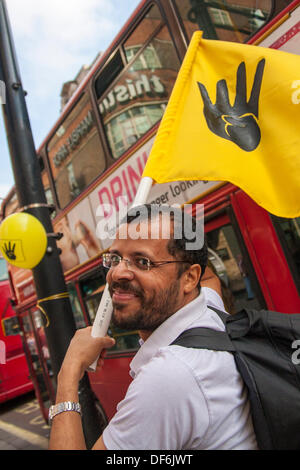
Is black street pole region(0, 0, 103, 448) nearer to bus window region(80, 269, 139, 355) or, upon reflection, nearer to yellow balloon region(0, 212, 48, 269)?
yellow balloon region(0, 212, 48, 269)

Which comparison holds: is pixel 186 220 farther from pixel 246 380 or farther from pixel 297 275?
pixel 297 275

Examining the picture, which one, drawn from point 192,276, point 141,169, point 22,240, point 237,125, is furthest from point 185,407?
point 141,169

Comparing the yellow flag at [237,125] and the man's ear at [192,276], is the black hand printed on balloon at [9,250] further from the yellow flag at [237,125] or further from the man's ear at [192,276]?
the man's ear at [192,276]

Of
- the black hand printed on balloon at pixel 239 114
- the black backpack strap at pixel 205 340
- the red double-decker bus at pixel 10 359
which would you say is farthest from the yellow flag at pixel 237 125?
the red double-decker bus at pixel 10 359

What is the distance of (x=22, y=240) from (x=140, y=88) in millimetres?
1878

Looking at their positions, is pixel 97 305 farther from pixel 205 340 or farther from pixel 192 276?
pixel 205 340

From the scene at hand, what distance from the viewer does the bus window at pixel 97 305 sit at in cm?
370

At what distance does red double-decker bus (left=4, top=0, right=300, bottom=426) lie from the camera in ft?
7.85

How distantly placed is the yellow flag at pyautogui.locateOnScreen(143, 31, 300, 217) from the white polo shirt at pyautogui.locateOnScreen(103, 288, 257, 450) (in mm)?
1011

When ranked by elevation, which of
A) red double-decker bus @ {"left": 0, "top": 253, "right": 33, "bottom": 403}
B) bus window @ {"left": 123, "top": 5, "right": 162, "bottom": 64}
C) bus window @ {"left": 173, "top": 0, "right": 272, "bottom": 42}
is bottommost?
red double-decker bus @ {"left": 0, "top": 253, "right": 33, "bottom": 403}

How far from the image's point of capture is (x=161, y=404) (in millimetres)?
885

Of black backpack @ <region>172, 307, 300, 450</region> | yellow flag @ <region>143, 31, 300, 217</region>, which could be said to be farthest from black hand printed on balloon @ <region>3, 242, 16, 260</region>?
black backpack @ <region>172, 307, 300, 450</region>

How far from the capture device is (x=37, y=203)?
9.23 ft
